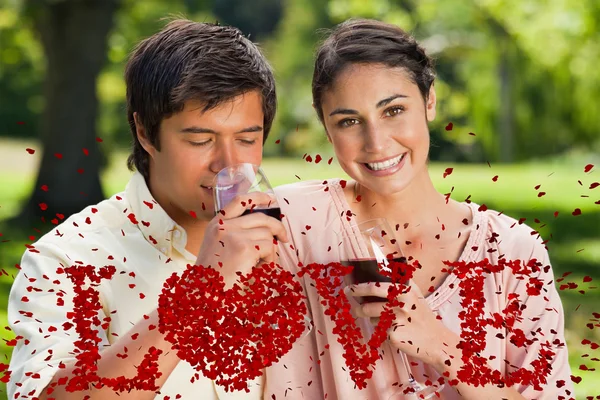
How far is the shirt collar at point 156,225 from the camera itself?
3.22 meters

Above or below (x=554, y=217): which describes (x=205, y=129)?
above

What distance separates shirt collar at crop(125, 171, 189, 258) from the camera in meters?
3.22

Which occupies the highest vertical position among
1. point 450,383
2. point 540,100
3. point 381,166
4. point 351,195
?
point 381,166

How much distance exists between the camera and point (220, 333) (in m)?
2.68

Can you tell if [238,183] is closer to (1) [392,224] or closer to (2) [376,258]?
(2) [376,258]

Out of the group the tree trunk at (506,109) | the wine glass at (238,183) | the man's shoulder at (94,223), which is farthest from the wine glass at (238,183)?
the tree trunk at (506,109)

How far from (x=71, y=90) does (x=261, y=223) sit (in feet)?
39.7

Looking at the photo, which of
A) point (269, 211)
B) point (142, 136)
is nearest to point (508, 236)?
point (269, 211)

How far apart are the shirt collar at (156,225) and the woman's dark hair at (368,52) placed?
0.70 metres

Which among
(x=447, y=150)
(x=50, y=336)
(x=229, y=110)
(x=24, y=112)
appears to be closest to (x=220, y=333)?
(x=50, y=336)

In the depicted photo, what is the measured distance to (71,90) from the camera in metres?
14.0

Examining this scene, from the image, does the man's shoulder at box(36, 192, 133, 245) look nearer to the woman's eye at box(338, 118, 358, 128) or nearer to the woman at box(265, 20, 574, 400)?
the woman at box(265, 20, 574, 400)

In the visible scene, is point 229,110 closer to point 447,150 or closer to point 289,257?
point 289,257

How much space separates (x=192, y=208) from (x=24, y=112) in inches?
1468
